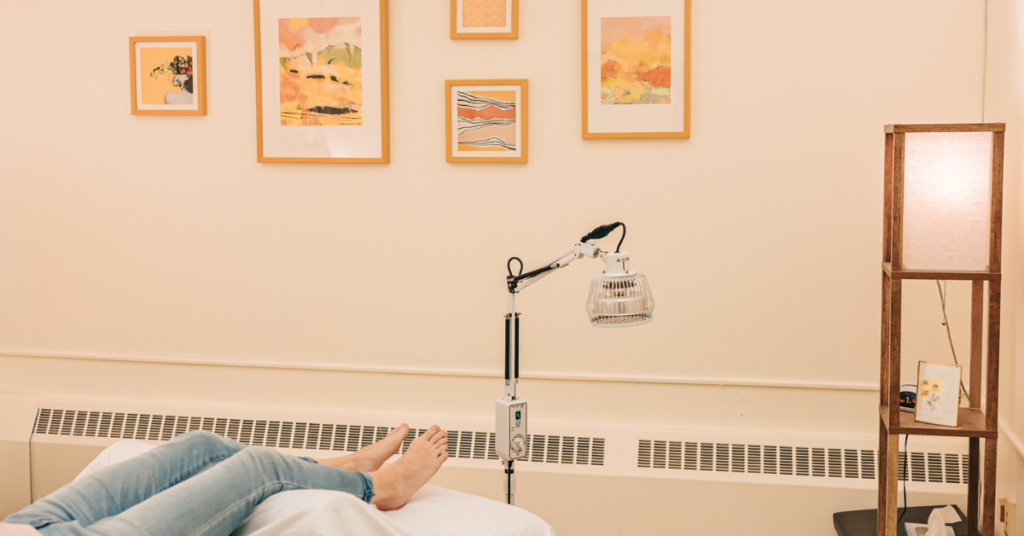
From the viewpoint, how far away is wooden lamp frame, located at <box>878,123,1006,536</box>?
161 cm

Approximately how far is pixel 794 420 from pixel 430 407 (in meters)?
1.22

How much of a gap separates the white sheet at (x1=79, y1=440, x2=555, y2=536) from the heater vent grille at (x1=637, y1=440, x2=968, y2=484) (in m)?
A: 0.76

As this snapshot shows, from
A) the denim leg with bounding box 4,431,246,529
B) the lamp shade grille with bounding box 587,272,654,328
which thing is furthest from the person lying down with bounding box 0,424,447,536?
the lamp shade grille with bounding box 587,272,654,328

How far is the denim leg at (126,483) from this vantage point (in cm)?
132

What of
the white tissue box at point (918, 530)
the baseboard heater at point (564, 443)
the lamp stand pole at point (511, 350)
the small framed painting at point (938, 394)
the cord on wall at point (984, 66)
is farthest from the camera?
the baseboard heater at point (564, 443)

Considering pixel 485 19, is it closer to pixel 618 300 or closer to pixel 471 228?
pixel 471 228

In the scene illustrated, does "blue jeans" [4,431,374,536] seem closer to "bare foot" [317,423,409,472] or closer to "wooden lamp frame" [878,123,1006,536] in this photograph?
"bare foot" [317,423,409,472]

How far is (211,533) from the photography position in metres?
1.37

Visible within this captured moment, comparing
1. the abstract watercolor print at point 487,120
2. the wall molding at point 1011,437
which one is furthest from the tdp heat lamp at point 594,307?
the wall molding at point 1011,437

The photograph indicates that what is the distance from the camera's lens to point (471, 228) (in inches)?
96.0

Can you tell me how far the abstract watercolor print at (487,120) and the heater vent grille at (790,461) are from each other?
111 cm

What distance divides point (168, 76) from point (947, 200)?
2443mm

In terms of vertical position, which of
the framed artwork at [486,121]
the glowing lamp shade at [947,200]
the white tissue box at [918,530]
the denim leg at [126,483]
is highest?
the framed artwork at [486,121]

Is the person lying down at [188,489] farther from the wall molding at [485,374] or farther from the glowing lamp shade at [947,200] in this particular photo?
the glowing lamp shade at [947,200]
